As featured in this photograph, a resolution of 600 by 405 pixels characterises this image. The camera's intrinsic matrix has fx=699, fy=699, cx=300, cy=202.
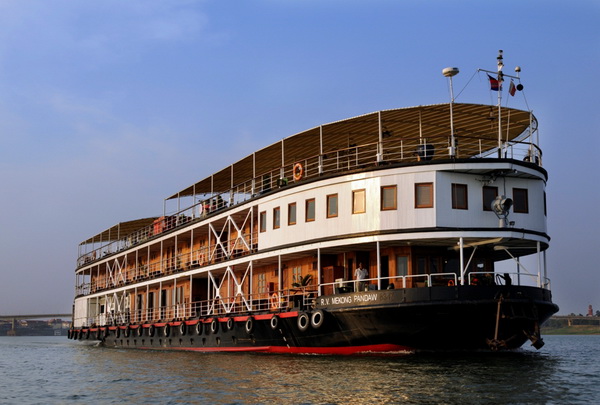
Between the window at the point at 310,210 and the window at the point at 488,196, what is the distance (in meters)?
5.52

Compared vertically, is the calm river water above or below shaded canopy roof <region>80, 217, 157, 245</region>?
below

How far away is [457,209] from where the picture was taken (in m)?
20.5

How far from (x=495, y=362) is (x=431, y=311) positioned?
214 cm

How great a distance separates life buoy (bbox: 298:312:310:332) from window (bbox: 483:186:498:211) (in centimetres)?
625

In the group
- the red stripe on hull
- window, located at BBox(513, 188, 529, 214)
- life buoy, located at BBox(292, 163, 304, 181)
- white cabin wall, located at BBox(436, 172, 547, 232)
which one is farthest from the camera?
life buoy, located at BBox(292, 163, 304, 181)

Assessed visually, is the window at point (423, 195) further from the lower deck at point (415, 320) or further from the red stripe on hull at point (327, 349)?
the red stripe on hull at point (327, 349)

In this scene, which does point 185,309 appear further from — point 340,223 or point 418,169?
point 418,169

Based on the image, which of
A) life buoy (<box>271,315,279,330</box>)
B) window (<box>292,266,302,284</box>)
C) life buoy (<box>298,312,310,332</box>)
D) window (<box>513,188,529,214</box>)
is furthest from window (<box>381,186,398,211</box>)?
window (<box>292,266,302,284</box>)

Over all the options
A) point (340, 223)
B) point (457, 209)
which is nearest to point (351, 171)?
point (340, 223)

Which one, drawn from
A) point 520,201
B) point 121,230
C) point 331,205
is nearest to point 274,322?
point 331,205

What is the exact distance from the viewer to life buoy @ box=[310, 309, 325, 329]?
20.7 metres

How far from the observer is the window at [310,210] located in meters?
23.0

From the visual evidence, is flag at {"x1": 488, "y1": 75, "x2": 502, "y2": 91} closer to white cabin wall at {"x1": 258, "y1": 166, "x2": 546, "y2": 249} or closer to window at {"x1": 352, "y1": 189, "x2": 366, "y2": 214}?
white cabin wall at {"x1": 258, "y1": 166, "x2": 546, "y2": 249}

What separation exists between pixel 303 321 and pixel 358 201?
159 inches
